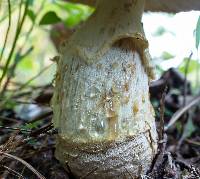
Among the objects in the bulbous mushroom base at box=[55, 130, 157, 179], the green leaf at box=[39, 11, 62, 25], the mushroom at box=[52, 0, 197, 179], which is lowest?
the bulbous mushroom base at box=[55, 130, 157, 179]

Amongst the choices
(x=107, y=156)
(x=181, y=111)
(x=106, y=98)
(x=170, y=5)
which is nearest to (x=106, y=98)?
(x=106, y=98)

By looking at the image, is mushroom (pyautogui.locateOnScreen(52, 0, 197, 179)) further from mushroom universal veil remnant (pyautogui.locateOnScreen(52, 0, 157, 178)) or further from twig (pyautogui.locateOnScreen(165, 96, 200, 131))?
twig (pyautogui.locateOnScreen(165, 96, 200, 131))

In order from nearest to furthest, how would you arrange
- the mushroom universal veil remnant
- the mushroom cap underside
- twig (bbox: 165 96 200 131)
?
the mushroom universal veil remnant < the mushroom cap underside < twig (bbox: 165 96 200 131)

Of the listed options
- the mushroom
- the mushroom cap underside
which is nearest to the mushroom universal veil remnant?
the mushroom

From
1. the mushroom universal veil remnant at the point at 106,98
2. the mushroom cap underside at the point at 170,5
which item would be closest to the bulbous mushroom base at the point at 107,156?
the mushroom universal veil remnant at the point at 106,98

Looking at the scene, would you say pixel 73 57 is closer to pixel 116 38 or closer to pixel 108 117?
pixel 116 38

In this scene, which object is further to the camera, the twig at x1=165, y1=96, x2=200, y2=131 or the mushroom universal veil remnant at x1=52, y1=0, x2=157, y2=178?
the twig at x1=165, y1=96, x2=200, y2=131

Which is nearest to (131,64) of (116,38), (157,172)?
(116,38)

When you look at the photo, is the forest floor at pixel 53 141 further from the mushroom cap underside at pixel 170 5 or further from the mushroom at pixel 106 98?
the mushroom cap underside at pixel 170 5
